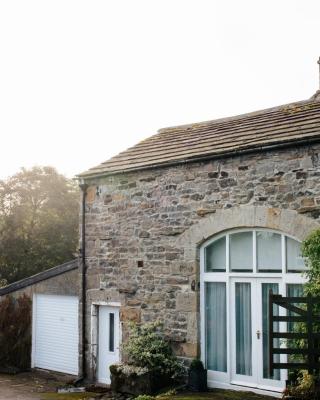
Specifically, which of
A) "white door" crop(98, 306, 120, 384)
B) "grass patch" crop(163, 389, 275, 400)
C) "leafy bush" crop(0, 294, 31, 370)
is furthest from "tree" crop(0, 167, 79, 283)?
"grass patch" crop(163, 389, 275, 400)

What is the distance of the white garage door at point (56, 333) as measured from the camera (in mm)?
15422

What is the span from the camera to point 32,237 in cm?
2905

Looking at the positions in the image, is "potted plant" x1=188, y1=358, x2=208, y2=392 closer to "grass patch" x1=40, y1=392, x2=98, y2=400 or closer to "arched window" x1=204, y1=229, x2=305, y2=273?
"arched window" x1=204, y1=229, x2=305, y2=273

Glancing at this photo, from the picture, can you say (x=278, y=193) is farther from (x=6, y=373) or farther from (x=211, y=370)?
(x=6, y=373)

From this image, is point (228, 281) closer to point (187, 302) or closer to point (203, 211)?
point (187, 302)

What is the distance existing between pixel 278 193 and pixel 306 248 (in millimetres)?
1398

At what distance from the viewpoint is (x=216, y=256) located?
1141 cm

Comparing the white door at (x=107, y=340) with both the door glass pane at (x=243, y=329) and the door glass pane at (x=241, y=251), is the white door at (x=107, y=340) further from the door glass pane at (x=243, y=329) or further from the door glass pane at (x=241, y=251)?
the door glass pane at (x=241, y=251)

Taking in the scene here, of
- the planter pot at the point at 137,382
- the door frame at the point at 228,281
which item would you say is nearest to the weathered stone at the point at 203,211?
the door frame at the point at 228,281

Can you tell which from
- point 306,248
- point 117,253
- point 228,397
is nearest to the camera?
point 306,248

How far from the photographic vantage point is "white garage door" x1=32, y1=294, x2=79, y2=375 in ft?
50.6

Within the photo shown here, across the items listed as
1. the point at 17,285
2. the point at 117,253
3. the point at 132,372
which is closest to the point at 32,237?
the point at 17,285

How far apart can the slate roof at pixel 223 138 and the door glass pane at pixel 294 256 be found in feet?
6.02

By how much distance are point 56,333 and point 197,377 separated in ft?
20.8
